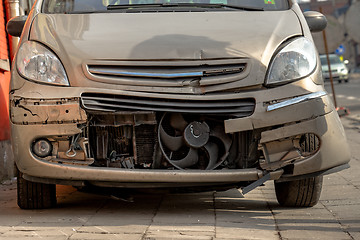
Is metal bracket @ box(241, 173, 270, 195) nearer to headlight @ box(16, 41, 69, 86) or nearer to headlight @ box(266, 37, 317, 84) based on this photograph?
headlight @ box(266, 37, 317, 84)

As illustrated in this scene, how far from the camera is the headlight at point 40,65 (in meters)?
5.61

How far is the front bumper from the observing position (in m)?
5.48

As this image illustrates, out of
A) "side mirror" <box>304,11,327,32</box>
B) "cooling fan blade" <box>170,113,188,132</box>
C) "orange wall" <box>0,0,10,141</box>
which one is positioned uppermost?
"side mirror" <box>304,11,327,32</box>

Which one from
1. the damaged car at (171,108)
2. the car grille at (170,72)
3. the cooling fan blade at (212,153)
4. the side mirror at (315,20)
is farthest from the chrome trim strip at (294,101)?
the side mirror at (315,20)

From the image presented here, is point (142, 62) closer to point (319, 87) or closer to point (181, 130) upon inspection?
point (181, 130)

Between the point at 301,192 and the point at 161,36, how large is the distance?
1561mm

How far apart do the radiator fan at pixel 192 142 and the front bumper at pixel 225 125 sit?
14 cm

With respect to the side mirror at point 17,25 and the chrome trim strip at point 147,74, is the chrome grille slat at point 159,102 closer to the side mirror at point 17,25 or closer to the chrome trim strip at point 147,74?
the chrome trim strip at point 147,74

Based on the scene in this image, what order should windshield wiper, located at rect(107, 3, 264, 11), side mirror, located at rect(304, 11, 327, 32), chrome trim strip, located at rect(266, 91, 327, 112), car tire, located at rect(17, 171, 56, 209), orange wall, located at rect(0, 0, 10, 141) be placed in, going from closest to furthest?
chrome trim strip, located at rect(266, 91, 327, 112) → car tire, located at rect(17, 171, 56, 209) → windshield wiper, located at rect(107, 3, 264, 11) → side mirror, located at rect(304, 11, 327, 32) → orange wall, located at rect(0, 0, 10, 141)

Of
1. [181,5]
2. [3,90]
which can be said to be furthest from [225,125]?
[3,90]

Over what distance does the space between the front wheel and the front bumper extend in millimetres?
510

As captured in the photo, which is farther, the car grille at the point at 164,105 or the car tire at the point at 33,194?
the car tire at the point at 33,194

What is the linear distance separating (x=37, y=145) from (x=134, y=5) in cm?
137

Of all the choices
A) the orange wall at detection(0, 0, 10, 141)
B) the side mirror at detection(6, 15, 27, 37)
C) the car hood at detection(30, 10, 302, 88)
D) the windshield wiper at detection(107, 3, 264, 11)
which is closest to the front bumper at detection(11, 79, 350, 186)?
the car hood at detection(30, 10, 302, 88)
